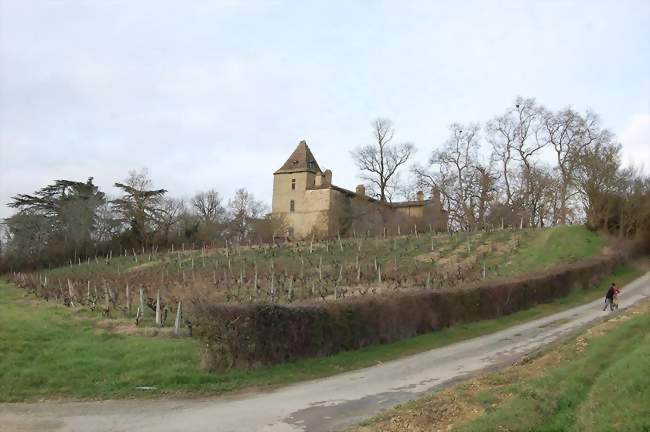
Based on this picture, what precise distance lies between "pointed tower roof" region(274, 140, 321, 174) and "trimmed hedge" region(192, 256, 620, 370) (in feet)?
156

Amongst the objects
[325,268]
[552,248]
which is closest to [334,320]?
[325,268]

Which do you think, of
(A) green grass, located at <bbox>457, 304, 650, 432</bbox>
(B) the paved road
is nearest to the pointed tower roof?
(B) the paved road

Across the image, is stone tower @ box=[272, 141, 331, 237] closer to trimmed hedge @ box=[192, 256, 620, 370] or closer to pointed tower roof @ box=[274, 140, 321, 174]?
pointed tower roof @ box=[274, 140, 321, 174]

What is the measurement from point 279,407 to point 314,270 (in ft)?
74.3

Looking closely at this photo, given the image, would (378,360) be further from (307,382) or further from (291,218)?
(291,218)

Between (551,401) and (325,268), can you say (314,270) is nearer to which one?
(325,268)

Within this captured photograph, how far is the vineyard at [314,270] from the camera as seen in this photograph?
2367 cm

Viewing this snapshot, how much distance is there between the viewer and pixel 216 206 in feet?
292

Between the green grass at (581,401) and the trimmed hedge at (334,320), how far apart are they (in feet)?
20.0

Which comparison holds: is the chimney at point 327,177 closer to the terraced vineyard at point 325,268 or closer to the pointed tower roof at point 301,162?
the pointed tower roof at point 301,162

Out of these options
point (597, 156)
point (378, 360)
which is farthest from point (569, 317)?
point (597, 156)

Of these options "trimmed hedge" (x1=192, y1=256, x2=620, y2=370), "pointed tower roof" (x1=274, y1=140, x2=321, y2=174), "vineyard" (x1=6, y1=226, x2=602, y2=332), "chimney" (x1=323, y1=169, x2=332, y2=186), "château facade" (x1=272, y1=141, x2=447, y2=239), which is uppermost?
"pointed tower roof" (x1=274, y1=140, x2=321, y2=174)

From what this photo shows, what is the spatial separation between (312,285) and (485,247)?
1774 cm

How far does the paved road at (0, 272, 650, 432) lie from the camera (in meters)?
9.66
